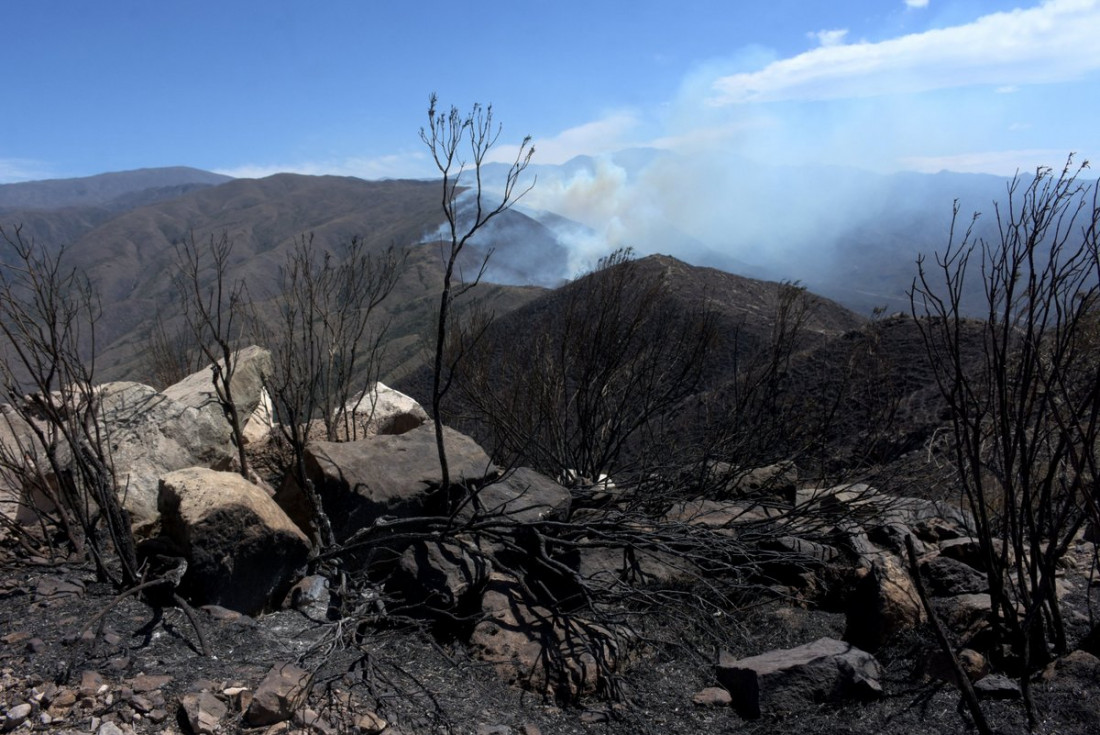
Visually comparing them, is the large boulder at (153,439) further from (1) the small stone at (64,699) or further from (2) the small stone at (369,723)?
(2) the small stone at (369,723)

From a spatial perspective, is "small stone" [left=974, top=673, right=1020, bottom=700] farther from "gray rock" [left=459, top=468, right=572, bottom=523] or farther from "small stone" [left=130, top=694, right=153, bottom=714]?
"small stone" [left=130, top=694, right=153, bottom=714]

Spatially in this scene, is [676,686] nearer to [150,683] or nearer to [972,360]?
[150,683]

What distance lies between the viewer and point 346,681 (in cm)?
374

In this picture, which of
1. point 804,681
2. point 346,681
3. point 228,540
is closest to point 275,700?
point 346,681

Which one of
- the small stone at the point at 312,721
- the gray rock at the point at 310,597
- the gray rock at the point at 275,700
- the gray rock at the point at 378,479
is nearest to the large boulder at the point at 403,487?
the gray rock at the point at 378,479

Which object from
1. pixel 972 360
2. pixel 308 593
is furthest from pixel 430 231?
pixel 308 593

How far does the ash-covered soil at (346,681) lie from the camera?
132 inches

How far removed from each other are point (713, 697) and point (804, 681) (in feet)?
1.62

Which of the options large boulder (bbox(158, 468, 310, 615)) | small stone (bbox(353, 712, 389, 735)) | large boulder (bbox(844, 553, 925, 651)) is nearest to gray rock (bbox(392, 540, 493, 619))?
large boulder (bbox(158, 468, 310, 615))

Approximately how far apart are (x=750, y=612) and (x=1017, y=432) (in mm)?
2235

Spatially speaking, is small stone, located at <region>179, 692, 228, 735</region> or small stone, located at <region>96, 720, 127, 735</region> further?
small stone, located at <region>179, 692, 228, 735</region>

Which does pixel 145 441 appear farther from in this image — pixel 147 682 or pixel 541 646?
pixel 541 646

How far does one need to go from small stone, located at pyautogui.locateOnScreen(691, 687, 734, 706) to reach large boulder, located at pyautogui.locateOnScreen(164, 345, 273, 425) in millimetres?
4276

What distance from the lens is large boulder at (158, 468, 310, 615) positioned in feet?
14.5
